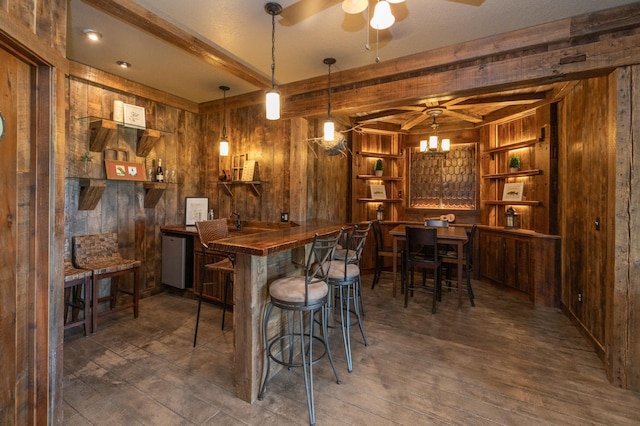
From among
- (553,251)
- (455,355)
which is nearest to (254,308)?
(455,355)

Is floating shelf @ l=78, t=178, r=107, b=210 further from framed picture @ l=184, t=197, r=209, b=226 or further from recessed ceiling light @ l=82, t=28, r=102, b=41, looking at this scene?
recessed ceiling light @ l=82, t=28, r=102, b=41

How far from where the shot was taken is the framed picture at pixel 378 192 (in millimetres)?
5545

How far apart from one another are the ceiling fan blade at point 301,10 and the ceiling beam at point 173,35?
33.7 inches

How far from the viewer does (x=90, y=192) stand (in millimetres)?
3227

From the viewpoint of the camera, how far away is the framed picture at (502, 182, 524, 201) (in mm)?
4508

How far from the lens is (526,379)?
221cm

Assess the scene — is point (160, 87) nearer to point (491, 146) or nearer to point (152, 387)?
point (152, 387)

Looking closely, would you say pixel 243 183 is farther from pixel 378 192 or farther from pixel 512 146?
pixel 512 146

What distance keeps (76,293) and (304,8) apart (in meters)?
3.54

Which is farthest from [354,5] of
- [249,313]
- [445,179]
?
[445,179]

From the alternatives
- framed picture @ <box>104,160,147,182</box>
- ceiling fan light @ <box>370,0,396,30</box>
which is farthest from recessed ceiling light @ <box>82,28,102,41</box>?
ceiling fan light @ <box>370,0,396,30</box>

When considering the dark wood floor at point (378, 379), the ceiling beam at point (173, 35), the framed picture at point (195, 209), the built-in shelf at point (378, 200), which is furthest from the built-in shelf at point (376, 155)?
the dark wood floor at point (378, 379)

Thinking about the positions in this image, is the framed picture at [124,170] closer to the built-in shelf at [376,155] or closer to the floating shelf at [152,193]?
the floating shelf at [152,193]

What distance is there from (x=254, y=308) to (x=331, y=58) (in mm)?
2541
